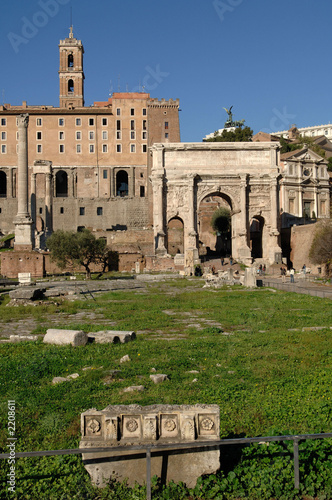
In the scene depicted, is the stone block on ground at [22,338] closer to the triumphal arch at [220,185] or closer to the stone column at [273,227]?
the triumphal arch at [220,185]

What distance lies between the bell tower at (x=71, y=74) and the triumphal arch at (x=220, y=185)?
37675 mm

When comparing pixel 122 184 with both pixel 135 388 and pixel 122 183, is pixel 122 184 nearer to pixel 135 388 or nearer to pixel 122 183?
pixel 122 183

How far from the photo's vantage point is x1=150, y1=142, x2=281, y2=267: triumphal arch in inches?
1603

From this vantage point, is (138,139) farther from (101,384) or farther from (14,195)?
(101,384)

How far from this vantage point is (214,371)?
748cm

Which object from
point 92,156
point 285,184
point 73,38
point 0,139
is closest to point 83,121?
point 92,156

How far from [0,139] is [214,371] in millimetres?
63204

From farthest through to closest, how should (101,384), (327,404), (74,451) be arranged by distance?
(101,384) → (327,404) → (74,451)

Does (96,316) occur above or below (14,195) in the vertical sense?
below

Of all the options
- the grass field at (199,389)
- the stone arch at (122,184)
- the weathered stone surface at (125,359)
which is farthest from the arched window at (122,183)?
the weathered stone surface at (125,359)

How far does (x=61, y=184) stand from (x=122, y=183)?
328 inches

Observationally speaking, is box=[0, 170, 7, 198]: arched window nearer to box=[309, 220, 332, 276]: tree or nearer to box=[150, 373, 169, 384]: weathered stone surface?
box=[309, 220, 332, 276]: tree

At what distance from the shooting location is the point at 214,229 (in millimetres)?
55219

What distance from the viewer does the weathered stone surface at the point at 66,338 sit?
9.59 m
